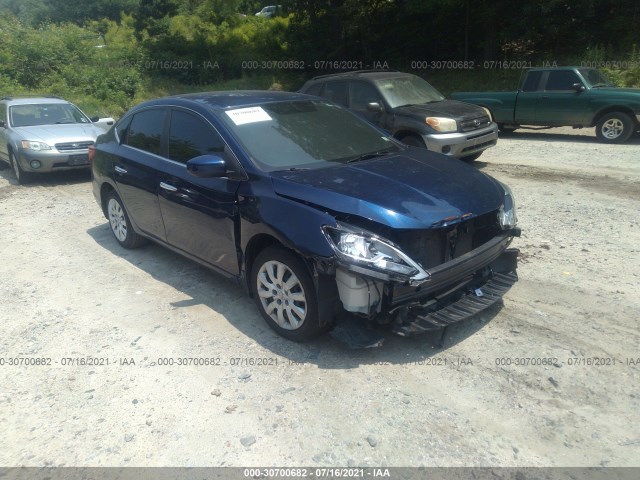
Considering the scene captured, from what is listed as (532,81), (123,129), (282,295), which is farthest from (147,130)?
(532,81)

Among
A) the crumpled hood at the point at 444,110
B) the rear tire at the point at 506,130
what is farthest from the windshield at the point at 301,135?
the rear tire at the point at 506,130

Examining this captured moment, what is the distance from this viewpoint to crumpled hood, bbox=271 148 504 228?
12.4ft

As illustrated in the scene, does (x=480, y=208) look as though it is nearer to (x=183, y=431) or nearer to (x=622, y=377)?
(x=622, y=377)

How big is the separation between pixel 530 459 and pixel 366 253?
151 cm

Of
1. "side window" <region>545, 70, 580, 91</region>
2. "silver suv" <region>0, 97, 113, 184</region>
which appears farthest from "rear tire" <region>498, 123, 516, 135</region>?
"silver suv" <region>0, 97, 113, 184</region>

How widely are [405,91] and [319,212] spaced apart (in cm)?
665

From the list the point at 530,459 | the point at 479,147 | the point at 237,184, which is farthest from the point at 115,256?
the point at 479,147

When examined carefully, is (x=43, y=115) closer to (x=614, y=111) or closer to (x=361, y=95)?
(x=361, y=95)

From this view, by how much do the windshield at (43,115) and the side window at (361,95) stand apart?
558cm

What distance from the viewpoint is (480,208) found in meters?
4.10

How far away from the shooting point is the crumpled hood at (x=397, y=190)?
3785 millimetres

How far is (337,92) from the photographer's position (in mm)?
10094

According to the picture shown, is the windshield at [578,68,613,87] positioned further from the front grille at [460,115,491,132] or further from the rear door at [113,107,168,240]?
the rear door at [113,107,168,240]

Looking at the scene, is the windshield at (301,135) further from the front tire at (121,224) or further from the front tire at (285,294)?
the front tire at (121,224)
